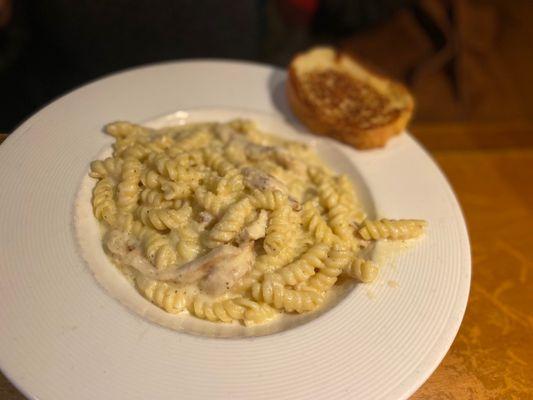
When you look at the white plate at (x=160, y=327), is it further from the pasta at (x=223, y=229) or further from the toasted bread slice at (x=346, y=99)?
the toasted bread slice at (x=346, y=99)

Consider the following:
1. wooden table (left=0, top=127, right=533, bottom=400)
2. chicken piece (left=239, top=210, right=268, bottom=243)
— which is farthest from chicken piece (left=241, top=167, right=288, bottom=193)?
wooden table (left=0, top=127, right=533, bottom=400)

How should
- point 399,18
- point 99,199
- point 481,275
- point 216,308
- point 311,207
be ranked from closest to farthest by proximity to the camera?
point 216,308, point 99,199, point 311,207, point 481,275, point 399,18

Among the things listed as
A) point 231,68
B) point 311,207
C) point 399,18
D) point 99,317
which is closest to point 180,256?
point 99,317

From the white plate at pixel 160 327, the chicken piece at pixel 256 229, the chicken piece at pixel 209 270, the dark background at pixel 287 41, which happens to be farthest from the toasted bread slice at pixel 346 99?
the chicken piece at pixel 209 270

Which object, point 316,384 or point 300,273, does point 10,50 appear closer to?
point 300,273

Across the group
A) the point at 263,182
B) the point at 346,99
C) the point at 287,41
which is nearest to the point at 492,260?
the point at 346,99
